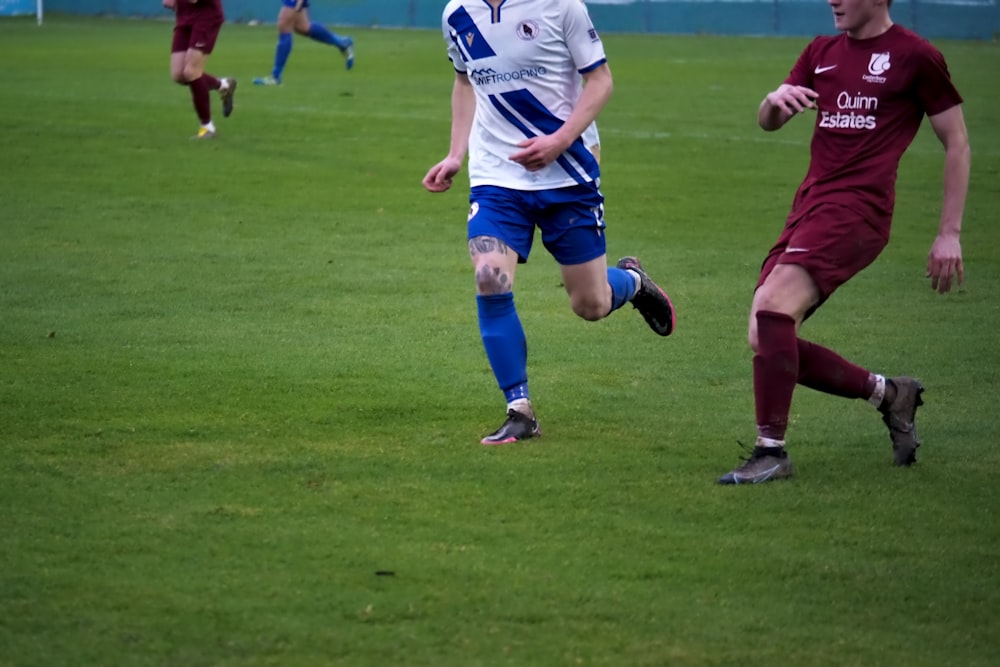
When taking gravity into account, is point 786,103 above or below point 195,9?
above

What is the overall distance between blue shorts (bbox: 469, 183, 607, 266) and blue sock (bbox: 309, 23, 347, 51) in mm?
17916

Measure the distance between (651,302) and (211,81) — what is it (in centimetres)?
1009

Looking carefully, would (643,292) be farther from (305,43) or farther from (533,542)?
(305,43)

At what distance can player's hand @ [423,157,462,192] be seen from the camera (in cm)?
648

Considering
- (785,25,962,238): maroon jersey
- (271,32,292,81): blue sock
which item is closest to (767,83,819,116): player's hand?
(785,25,962,238): maroon jersey

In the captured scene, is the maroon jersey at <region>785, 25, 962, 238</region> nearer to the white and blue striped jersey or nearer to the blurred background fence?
the white and blue striped jersey

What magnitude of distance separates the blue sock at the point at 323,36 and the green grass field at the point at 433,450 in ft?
34.0

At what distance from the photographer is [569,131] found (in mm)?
6059

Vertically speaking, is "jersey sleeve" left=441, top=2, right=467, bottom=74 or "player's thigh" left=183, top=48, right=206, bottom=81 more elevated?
"jersey sleeve" left=441, top=2, right=467, bottom=74

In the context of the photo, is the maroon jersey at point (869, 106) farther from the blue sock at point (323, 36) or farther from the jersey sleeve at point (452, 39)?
the blue sock at point (323, 36)

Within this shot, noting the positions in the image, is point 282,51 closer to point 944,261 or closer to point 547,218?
point 547,218

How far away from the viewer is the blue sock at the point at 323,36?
23859mm

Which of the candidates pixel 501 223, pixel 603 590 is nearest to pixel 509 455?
pixel 501 223

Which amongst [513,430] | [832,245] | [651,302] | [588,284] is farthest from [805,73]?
[651,302]
